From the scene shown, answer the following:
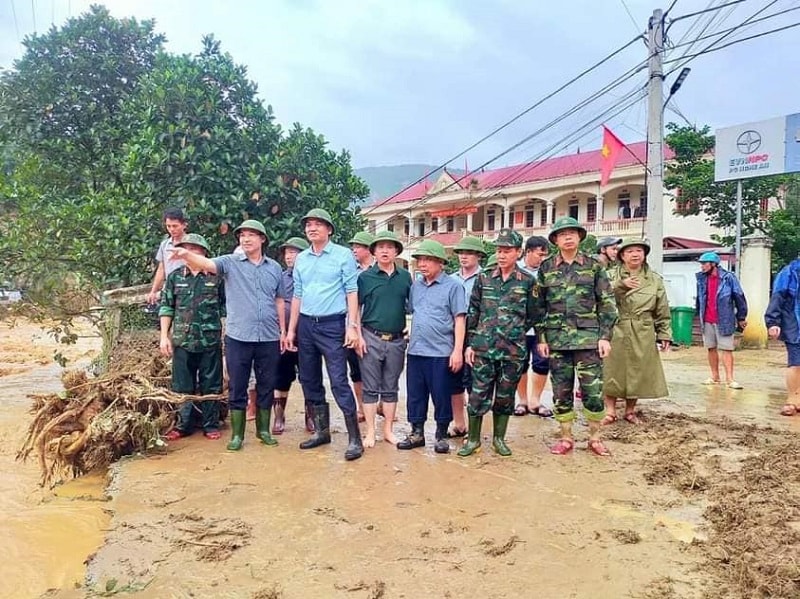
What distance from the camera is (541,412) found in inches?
235

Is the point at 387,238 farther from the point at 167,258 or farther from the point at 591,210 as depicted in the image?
the point at 591,210

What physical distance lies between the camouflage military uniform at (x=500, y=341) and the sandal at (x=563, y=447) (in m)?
0.48

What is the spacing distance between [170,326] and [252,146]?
7.65 ft

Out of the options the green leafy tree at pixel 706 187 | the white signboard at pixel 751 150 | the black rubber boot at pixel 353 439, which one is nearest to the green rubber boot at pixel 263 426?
the black rubber boot at pixel 353 439

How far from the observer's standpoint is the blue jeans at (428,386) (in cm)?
459

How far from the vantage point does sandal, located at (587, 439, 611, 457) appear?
4566 millimetres

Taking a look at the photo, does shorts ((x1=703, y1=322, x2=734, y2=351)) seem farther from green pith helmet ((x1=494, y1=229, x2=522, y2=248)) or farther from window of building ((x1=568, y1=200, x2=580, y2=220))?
window of building ((x1=568, y1=200, x2=580, y2=220))

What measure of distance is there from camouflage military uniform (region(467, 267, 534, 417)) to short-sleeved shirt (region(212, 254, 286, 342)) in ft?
5.25

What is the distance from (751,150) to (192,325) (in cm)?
1183

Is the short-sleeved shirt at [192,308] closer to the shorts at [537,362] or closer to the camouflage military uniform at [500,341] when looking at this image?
the camouflage military uniform at [500,341]

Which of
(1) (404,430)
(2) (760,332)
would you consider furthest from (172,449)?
(2) (760,332)

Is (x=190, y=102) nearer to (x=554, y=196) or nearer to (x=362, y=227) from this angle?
(x=362, y=227)

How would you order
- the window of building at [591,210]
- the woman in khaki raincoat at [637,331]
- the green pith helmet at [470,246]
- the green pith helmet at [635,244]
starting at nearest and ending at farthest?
the green pith helmet at [470,246], the green pith helmet at [635,244], the woman in khaki raincoat at [637,331], the window of building at [591,210]

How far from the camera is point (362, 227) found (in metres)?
7.26
